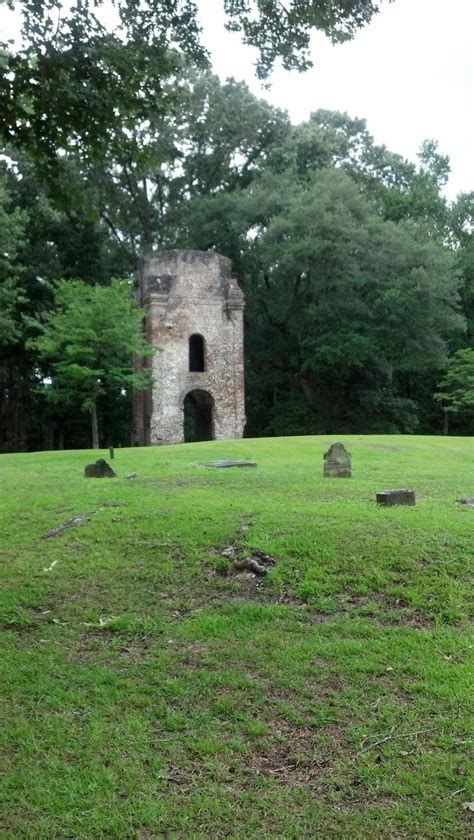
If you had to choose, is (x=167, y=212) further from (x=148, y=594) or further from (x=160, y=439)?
(x=148, y=594)

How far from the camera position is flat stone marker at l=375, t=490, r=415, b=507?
7742 millimetres

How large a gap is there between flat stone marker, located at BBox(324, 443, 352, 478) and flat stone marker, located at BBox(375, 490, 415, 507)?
3.10m

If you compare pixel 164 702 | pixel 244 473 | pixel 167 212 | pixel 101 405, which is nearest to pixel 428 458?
pixel 244 473

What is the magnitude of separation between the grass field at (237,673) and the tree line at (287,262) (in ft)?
66.4

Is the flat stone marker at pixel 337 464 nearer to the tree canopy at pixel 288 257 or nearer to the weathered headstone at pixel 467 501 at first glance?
the weathered headstone at pixel 467 501

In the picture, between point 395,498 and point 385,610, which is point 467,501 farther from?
point 385,610

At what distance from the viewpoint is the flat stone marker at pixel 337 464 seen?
36.1 feet

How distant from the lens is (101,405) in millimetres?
34938

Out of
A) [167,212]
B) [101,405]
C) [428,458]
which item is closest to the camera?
[428,458]

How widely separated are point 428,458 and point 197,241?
75.7ft

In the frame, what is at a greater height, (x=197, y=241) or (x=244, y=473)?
(x=197, y=241)

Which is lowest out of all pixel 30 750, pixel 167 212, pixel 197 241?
pixel 30 750

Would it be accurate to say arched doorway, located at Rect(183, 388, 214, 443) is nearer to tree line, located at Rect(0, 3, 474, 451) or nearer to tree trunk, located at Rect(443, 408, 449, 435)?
tree line, located at Rect(0, 3, 474, 451)

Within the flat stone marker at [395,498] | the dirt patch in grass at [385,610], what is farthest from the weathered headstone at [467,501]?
the dirt patch in grass at [385,610]
